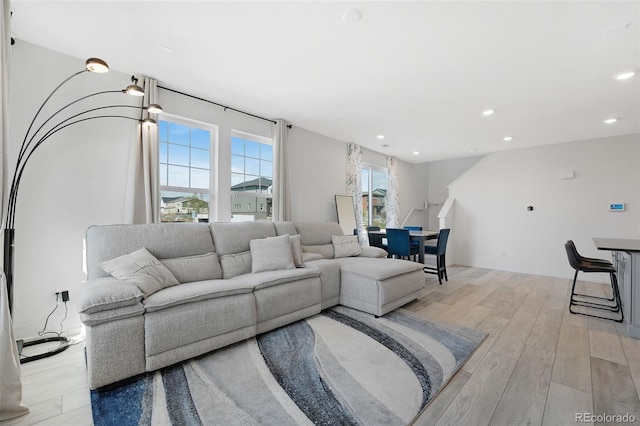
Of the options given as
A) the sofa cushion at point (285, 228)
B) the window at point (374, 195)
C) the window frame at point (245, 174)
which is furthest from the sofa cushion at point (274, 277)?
the window at point (374, 195)

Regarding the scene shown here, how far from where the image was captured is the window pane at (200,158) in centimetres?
356

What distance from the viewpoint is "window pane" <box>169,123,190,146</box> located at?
3.37 m

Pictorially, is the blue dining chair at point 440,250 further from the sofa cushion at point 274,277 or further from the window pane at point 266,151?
the window pane at point 266,151

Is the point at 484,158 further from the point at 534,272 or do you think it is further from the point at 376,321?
the point at 376,321

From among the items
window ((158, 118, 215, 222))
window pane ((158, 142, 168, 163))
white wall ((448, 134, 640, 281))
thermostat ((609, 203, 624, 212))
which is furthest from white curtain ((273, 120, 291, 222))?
thermostat ((609, 203, 624, 212))

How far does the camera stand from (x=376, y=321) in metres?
2.83

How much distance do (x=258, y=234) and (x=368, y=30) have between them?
237cm

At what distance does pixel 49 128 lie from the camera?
2531 mm

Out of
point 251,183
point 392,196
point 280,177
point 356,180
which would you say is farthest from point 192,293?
point 392,196

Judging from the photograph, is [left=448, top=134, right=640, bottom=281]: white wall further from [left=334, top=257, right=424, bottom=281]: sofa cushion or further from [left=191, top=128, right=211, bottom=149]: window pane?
[left=191, top=128, right=211, bottom=149]: window pane

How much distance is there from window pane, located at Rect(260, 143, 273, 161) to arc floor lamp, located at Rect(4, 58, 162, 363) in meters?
1.66

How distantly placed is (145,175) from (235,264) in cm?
138

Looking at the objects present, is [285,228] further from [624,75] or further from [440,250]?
[624,75]

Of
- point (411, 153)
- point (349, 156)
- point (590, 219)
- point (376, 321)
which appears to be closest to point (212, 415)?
point (376, 321)
